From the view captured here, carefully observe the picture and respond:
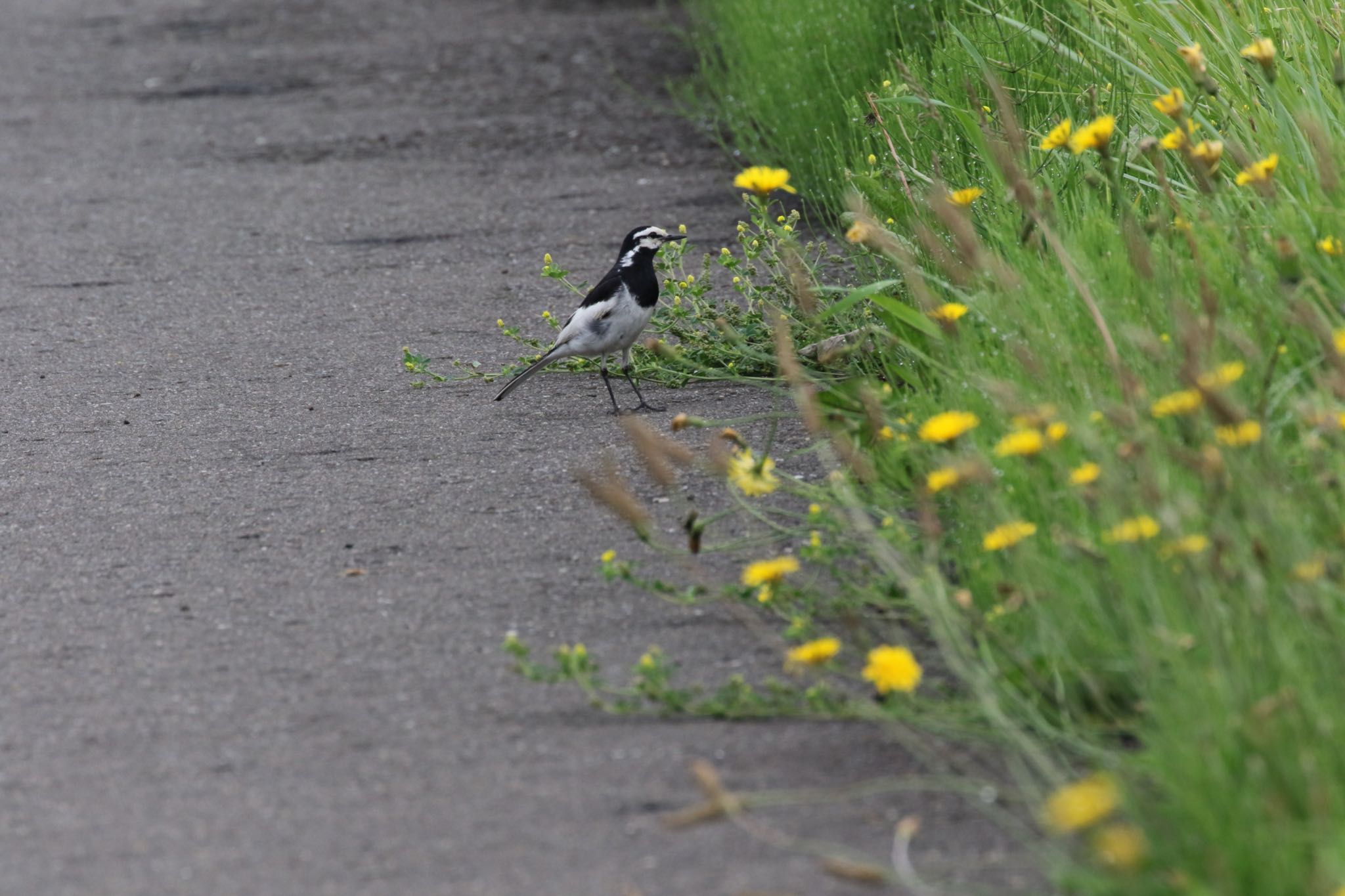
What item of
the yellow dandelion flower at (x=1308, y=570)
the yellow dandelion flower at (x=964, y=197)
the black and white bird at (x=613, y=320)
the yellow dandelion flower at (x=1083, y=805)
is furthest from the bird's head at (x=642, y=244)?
the yellow dandelion flower at (x=1083, y=805)

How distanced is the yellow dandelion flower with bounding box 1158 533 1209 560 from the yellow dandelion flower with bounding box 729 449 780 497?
0.98m

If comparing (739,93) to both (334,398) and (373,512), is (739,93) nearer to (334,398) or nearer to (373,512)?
(334,398)

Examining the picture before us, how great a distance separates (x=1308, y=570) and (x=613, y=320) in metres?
3.19

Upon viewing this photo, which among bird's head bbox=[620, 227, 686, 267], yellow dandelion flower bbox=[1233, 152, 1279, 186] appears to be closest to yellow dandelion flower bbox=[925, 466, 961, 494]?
yellow dandelion flower bbox=[1233, 152, 1279, 186]

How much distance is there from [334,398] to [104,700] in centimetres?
220

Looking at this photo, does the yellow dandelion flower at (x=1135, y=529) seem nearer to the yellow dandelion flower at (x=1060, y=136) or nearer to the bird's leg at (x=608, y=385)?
the yellow dandelion flower at (x=1060, y=136)

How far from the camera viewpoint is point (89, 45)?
1278 centimetres

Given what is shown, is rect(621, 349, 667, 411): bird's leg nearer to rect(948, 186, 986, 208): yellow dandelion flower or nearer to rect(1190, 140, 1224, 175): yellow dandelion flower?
rect(948, 186, 986, 208): yellow dandelion flower

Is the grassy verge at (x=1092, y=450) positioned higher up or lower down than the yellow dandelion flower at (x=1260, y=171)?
lower down

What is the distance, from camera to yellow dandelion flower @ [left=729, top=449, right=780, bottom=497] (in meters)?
3.30

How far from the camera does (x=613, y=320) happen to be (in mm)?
5223

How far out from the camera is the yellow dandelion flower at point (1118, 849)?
190 centimetres

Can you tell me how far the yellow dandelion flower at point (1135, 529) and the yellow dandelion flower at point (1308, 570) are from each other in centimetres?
20

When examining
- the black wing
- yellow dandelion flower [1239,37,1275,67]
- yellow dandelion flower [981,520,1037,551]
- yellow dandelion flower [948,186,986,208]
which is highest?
yellow dandelion flower [1239,37,1275,67]
